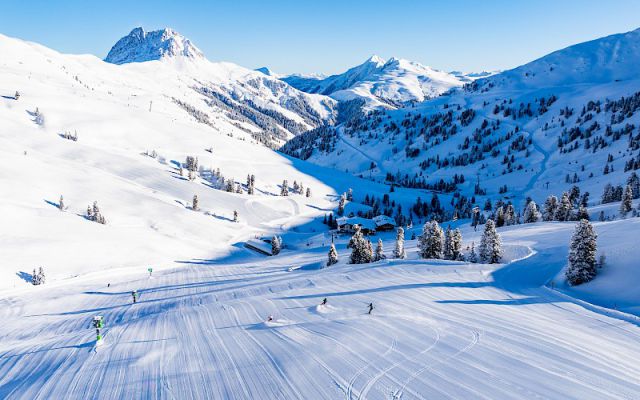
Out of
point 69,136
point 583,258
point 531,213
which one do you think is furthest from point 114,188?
point 531,213

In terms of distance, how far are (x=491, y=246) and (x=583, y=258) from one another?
1214cm

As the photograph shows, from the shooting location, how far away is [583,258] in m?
30.9

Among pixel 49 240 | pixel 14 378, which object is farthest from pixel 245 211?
pixel 14 378

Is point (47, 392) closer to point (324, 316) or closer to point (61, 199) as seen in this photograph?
point (324, 316)

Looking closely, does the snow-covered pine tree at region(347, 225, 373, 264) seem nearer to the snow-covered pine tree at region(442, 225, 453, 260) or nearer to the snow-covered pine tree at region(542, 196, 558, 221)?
the snow-covered pine tree at region(442, 225, 453, 260)

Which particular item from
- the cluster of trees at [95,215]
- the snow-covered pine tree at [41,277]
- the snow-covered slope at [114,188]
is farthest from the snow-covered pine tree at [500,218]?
the cluster of trees at [95,215]

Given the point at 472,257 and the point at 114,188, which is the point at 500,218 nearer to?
the point at 472,257

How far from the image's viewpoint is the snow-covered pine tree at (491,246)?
42.3 metres

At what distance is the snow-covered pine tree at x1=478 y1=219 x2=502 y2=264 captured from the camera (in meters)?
42.3

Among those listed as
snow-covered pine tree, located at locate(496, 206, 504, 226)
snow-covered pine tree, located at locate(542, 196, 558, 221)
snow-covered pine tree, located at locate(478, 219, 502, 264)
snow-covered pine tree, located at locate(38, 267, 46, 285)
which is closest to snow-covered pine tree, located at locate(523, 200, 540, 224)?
snow-covered pine tree, located at locate(542, 196, 558, 221)

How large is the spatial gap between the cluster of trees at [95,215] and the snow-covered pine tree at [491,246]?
70430 millimetres

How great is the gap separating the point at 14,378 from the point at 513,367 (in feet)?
79.1

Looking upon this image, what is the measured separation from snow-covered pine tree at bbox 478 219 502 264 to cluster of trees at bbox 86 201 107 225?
231ft

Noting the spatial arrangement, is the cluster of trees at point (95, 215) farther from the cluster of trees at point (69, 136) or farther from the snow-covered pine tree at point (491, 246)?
the cluster of trees at point (69, 136)
